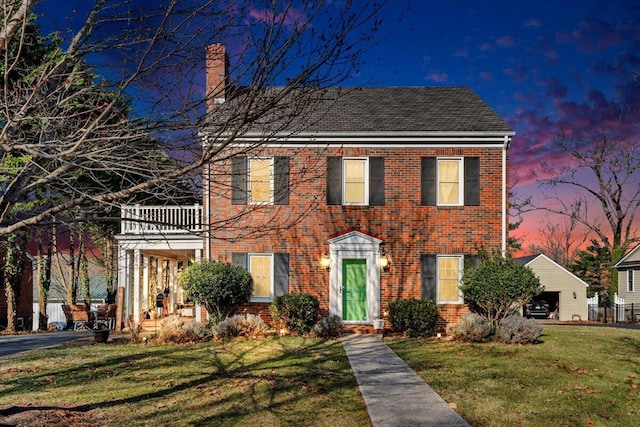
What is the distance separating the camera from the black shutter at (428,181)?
16.9 meters

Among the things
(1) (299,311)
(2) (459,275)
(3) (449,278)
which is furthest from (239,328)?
(2) (459,275)

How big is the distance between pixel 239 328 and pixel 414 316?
4.85 metres

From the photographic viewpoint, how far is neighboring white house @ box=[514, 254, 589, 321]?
121 feet

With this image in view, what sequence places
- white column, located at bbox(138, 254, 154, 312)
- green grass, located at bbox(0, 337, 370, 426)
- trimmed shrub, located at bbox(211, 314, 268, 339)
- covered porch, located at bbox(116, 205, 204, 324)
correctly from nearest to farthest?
green grass, located at bbox(0, 337, 370, 426)
trimmed shrub, located at bbox(211, 314, 268, 339)
covered porch, located at bbox(116, 205, 204, 324)
white column, located at bbox(138, 254, 154, 312)

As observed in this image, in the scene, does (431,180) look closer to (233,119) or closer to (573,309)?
(233,119)

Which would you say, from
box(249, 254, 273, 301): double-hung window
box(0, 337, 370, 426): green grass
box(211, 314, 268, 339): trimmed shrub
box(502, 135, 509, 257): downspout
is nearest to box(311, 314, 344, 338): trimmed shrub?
box(211, 314, 268, 339): trimmed shrub

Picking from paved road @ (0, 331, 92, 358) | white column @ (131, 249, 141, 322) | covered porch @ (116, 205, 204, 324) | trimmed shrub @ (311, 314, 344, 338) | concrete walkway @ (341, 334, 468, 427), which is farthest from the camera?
white column @ (131, 249, 141, 322)

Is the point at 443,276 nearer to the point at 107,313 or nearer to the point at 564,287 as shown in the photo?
the point at 107,313

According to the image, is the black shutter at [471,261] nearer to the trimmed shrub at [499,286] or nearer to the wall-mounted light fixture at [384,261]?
the trimmed shrub at [499,286]

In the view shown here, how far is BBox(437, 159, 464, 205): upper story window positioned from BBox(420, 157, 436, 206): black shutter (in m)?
0.19

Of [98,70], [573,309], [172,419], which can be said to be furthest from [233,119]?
[573,309]

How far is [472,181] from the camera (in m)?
16.9

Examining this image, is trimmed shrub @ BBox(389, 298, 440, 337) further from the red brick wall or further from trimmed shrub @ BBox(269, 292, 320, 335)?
trimmed shrub @ BBox(269, 292, 320, 335)

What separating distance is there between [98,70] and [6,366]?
7881 mm
